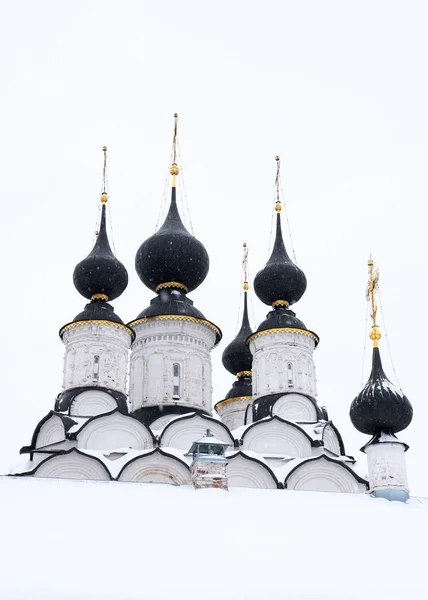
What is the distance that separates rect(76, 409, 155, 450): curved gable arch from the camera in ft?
62.0

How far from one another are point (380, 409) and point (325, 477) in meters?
3.79

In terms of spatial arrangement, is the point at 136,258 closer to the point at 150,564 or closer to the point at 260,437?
the point at 260,437

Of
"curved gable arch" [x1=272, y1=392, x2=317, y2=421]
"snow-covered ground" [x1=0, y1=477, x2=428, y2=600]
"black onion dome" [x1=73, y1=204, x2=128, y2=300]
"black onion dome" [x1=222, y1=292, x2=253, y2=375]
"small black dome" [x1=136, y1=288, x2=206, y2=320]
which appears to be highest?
"black onion dome" [x1=222, y1=292, x2=253, y2=375]

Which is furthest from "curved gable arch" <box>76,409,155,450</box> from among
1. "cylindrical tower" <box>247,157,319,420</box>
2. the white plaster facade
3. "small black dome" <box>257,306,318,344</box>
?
the white plaster facade

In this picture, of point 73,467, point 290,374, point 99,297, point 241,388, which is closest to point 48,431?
point 73,467

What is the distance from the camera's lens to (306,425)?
2052 centimetres

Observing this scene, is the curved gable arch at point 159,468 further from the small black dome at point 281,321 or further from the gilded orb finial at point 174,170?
the gilded orb finial at point 174,170

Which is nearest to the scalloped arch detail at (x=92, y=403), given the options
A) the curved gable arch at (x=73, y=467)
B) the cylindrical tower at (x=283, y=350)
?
the curved gable arch at (x=73, y=467)

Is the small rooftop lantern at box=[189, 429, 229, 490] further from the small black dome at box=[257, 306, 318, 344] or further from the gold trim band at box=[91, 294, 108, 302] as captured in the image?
the gold trim band at box=[91, 294, 108, 302]

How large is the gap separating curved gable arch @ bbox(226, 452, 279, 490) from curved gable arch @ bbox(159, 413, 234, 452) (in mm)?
952

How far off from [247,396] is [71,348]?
6.74 m

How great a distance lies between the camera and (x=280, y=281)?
73.6 ft

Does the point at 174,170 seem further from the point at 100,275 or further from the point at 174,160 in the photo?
the point at 100,275

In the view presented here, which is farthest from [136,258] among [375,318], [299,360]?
[375,318]
